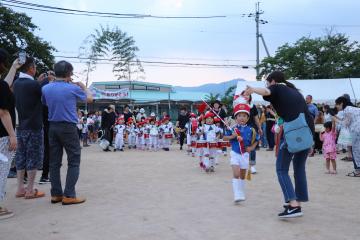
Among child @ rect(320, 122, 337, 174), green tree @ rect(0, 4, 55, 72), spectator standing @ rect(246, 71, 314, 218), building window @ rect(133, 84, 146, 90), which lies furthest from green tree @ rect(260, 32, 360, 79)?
spectator standing @ rect(246, 71, 314, 218)

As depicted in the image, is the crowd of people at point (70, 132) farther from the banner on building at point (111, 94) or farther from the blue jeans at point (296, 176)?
the banner on building at point (111, 94)

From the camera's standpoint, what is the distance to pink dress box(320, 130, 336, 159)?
388 inches

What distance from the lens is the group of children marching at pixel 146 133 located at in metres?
17.4

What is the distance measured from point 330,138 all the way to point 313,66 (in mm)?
28824

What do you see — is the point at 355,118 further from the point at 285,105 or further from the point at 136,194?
the point at 136,194

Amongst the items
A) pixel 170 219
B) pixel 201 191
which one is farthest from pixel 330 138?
pixel 170 219

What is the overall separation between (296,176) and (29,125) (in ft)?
13.8

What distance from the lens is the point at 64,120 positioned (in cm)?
612

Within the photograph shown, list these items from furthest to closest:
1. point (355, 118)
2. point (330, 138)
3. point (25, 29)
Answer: point (25, 29)
point (330, 138)
point (355, 118)

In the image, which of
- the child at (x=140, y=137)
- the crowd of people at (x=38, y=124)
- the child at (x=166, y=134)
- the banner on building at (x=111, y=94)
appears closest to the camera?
the crowd of people at (x=38, y=124)

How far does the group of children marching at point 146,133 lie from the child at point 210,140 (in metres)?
7.03

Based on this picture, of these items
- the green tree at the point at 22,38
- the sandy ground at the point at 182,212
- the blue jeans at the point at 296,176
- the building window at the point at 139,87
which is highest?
the green tree at the point at 22,38

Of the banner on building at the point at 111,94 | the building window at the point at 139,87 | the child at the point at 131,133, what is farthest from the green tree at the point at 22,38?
the child at the point at 131,133

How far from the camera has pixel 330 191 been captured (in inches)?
288
